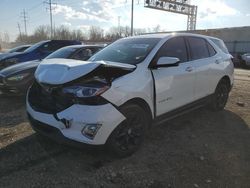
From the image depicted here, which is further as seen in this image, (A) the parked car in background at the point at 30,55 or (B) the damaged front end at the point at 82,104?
(A) the parked car in background at the point at 30,55

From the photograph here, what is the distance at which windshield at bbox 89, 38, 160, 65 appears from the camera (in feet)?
14.4

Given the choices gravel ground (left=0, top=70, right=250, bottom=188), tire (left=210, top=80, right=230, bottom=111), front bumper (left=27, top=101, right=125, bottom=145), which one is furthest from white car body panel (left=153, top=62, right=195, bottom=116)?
tire (left=210, top=80, right=230, bottom=111)

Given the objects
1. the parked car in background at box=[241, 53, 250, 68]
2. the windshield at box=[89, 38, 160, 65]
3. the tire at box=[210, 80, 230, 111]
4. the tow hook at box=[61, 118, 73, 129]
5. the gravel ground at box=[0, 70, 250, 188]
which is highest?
the windshield at box=[89, 38, 160, 65]

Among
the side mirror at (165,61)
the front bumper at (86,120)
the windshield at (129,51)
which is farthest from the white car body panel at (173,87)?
the front bumper at (86,120)

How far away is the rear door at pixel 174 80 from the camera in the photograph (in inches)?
171

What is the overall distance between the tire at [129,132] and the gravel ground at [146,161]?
138 millimetres

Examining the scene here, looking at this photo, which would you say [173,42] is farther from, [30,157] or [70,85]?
[30,157]

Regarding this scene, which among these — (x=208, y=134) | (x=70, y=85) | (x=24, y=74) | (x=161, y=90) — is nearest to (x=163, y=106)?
(x=161, y=90)

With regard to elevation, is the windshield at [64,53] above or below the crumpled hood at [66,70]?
below

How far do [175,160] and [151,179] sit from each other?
63 centimetres

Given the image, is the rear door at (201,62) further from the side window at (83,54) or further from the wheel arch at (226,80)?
the side window at (83,54)

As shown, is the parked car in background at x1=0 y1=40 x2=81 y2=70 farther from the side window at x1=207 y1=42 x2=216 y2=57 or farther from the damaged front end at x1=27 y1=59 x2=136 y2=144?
the damaged front end at x1=27 y1=59 x2=136 y2=144

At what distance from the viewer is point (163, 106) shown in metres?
4.46

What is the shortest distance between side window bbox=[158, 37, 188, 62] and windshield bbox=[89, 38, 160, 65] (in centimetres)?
18
